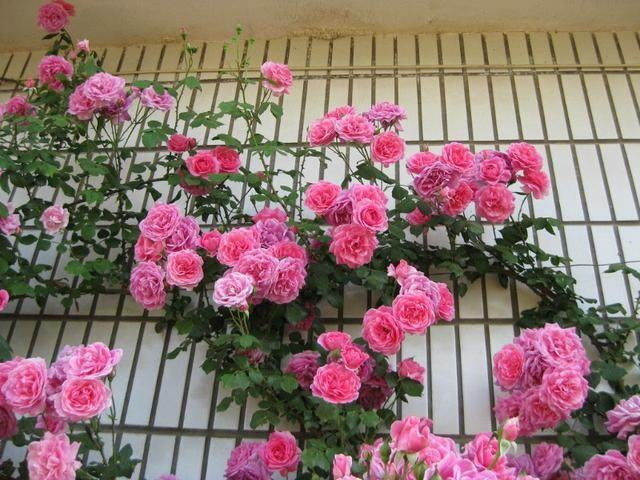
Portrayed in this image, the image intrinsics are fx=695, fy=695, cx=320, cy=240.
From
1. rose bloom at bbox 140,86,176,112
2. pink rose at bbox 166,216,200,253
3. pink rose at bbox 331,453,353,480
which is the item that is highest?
rose bloom at bbox 140,86,176,112

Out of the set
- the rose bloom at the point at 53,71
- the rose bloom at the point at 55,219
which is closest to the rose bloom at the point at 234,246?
the rose bloom at the point at 55,219

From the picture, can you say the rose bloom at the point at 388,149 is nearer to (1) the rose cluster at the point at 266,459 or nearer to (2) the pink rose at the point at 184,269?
(2) the pink rose at the point at 184,269

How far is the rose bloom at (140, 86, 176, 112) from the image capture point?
2023 mm

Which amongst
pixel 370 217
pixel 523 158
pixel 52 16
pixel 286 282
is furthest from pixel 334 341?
pixel 52 16

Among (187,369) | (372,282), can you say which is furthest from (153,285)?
(372,282)

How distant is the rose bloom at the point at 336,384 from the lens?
1506 millimetres

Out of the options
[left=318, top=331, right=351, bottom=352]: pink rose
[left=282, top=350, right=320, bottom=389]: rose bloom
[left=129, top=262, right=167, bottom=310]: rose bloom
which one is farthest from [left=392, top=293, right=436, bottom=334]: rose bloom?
[left=129, top=262, right=167, bottom=310]: rose bloom

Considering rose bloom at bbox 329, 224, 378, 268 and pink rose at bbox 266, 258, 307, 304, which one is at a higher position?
rose bloom at bbox 329, 224, 378, 268

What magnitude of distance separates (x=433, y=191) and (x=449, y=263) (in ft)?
0.65

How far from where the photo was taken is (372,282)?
172 centimetres

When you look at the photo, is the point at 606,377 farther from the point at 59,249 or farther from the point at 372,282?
the point at 59,249

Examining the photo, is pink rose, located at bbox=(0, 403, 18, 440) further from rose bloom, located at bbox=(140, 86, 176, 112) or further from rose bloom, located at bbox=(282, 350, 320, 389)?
rose bloom, located at bbox=(140, 86, 176, 112)

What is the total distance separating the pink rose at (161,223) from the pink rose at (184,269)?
0.08 metres

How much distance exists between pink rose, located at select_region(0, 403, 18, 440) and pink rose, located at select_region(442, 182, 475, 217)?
118 cm
